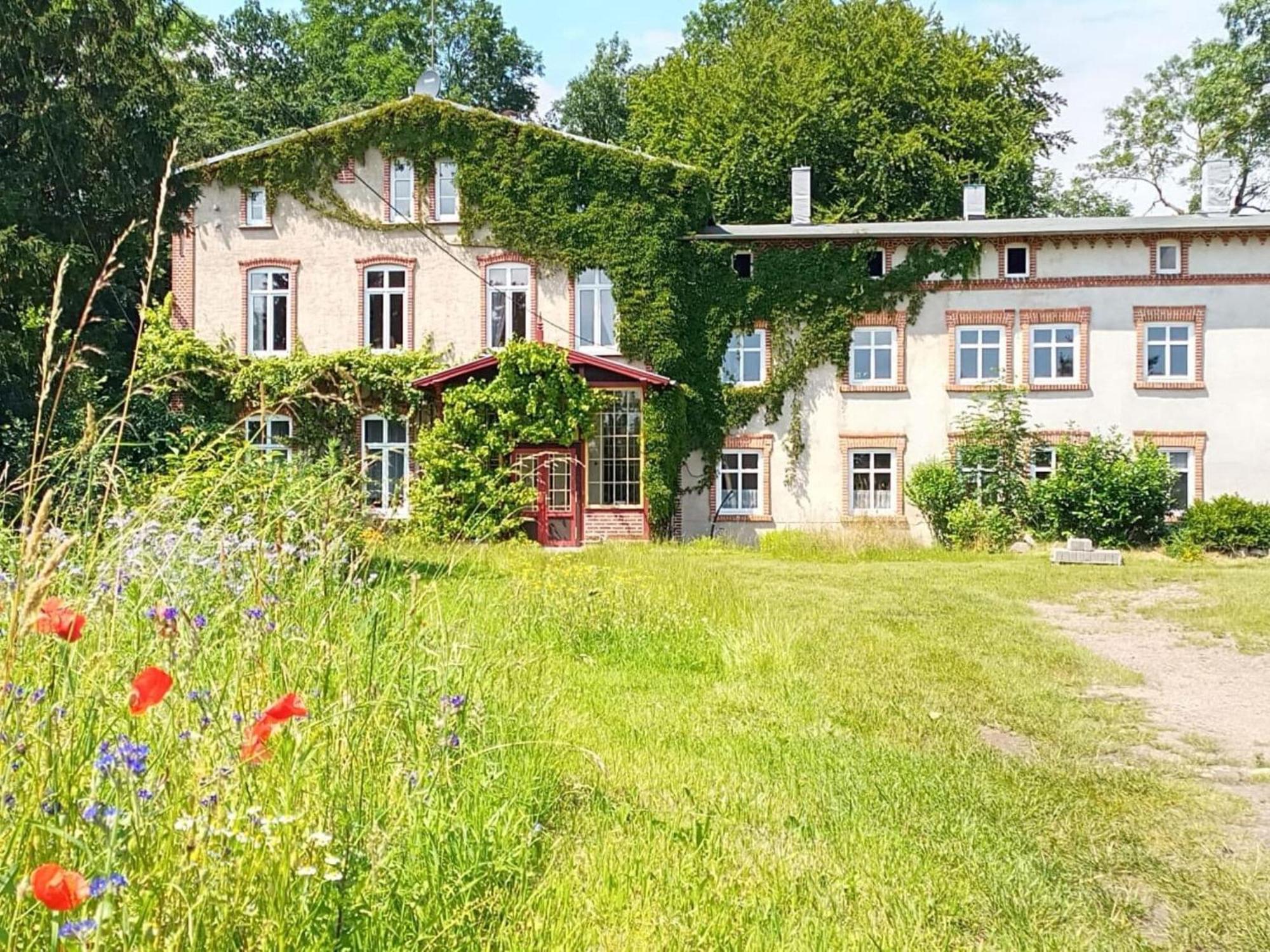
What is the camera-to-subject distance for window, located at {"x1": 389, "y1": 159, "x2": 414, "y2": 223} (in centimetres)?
2478

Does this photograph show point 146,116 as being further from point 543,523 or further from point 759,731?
point 759,731

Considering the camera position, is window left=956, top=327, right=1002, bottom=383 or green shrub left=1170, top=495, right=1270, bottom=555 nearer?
green shrub left=1170, top=495, right=1270, bottom=555

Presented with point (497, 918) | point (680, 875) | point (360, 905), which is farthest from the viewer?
point (680, 875)

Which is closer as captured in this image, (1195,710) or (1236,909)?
(1236,909)

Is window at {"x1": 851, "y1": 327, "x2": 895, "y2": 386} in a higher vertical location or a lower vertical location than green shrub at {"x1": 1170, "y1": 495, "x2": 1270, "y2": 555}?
higher

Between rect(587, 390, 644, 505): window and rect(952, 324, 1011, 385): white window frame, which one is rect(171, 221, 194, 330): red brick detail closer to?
rect(587, 390, 644, 505): window

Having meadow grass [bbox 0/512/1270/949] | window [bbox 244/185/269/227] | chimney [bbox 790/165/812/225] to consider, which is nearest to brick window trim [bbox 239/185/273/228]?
window [bbox 244/185/269/227]

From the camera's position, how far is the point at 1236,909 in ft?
12.1

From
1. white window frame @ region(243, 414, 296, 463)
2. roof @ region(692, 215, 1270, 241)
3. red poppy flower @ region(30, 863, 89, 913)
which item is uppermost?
roof @ region(692, 215, 1270, 241)

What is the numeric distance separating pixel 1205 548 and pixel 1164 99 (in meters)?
29.3

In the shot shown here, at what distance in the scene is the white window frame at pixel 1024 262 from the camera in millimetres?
25047

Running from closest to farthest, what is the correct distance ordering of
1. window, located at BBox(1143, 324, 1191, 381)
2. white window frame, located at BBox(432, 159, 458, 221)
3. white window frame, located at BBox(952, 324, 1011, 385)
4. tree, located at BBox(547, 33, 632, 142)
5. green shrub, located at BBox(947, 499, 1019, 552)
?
green shrub, located at BBox(947, 499, 1019, 552) < white window frame, located at BBox(432, 159, 458, 221) < window, located at BBox(1143, 324, 1191, 381) < white window frame, located at BBox(952, 324, 1011, 385) < tree, located at BBox(547, 33, 632, 142)

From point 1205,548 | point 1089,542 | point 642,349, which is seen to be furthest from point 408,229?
point 1205,548

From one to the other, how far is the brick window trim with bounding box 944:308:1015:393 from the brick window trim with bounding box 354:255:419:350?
42.9ft
